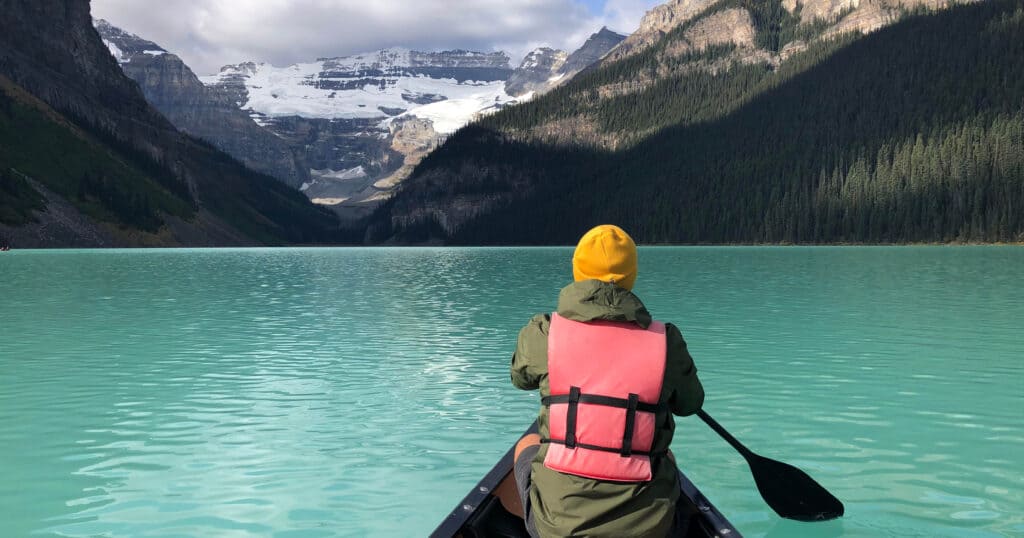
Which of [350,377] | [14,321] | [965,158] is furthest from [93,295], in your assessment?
[965,158]

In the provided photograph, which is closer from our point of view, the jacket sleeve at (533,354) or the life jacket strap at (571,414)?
the life jacket strap at (571,414)

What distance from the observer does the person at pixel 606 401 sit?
259 inches

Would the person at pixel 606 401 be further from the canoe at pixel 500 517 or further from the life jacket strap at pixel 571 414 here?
the canoe at pixel 500 517

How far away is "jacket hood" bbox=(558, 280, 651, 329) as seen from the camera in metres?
6.51

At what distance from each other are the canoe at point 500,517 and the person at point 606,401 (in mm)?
1144

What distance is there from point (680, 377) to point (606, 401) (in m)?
0.70

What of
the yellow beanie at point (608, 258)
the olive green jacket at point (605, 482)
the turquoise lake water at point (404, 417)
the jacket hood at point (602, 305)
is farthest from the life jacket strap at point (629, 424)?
the turquoise lake water at point (404, 417)

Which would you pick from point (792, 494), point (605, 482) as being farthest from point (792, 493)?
point (605, 482)

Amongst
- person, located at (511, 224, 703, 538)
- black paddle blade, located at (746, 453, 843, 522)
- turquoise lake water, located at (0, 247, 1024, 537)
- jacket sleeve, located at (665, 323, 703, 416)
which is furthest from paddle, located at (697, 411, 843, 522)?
person, located at (511, 224, 703, 538)

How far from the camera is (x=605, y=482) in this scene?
21.8 ft

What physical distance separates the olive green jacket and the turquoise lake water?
5069 millimetres

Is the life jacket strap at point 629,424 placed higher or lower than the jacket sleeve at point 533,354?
lower

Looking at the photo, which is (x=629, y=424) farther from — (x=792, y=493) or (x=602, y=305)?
(x=792, y=493)

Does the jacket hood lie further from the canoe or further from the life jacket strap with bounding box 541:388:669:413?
the canoe
